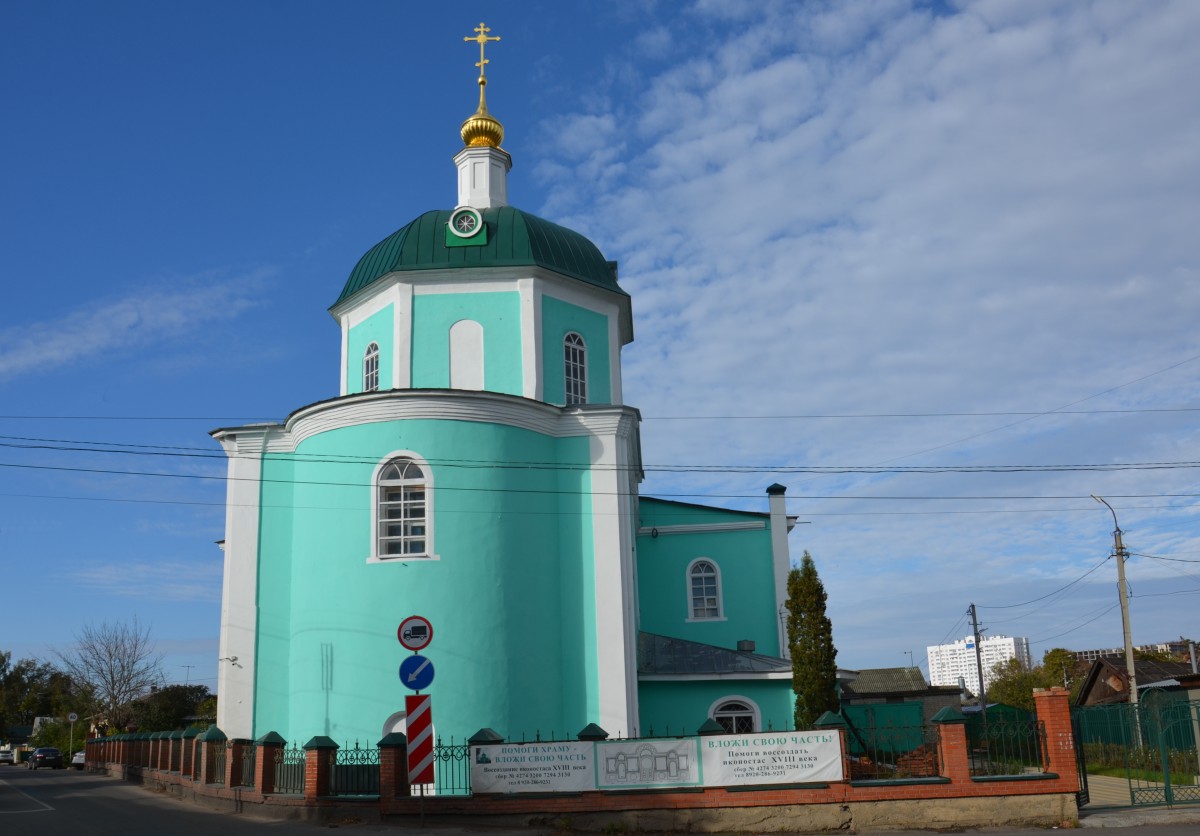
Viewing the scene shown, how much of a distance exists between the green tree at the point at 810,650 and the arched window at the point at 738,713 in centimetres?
108

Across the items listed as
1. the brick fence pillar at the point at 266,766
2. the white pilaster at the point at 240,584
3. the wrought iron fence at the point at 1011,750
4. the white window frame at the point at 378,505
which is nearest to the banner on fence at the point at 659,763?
the wrought iron fence at the point at 1011,750

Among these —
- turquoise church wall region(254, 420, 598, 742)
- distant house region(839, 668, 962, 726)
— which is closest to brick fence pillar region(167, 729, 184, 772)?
turquoise church wall region(254, 420, 598, 742)

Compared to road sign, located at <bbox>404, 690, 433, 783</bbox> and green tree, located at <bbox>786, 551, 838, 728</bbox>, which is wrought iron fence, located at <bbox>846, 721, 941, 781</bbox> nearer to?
green tree, located at <bbox>786, 551, 838, 728</bbox>

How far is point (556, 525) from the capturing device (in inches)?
754

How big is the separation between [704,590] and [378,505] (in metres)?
8.80

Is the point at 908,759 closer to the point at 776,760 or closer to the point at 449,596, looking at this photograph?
the point at 776,760

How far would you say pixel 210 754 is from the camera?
18328 mm

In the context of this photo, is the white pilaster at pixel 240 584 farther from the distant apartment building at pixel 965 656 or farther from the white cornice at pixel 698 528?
the distant apartment building at pixel 965 656

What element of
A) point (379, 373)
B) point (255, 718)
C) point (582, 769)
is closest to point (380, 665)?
point (255, 718)

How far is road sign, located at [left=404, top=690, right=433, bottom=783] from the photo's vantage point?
41.5 ft

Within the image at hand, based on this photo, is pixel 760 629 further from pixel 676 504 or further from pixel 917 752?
pixel 917 752

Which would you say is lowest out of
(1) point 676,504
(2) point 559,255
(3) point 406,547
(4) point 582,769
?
(4) point 582,769

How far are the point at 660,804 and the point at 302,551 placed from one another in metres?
8.64

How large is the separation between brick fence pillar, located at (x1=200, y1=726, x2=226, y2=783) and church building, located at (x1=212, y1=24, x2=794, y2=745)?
0.75 metres
